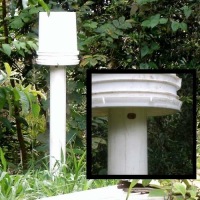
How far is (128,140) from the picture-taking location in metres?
1.71

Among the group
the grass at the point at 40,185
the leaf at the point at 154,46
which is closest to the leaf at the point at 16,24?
the leaf at the point at 154,46

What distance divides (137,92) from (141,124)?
98 millimetres

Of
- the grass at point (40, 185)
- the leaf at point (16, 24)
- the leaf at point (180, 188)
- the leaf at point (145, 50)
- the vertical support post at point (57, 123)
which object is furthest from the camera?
the leaf at point (145, 50)

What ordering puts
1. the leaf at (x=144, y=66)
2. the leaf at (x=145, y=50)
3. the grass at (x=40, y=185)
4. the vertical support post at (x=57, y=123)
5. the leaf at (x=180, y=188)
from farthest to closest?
the leaf at (x=145, y=50), the leaf at (x=144, y=66), the vertical support post at (x=57, y=123), the grass at (x=40, y=185), the leaf at (x=180, y=188)

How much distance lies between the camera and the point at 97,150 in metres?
1.75

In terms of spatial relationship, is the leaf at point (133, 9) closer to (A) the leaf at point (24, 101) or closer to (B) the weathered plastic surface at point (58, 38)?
(B) the weathered plastic surface at point (58, 38)

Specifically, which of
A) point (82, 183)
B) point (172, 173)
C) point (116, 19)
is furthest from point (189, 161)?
point (116, 19)

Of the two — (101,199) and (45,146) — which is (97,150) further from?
(45,146)

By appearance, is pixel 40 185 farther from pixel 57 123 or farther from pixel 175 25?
pixel 175 25

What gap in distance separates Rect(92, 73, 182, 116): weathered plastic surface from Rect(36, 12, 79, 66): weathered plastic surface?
166 centimetres

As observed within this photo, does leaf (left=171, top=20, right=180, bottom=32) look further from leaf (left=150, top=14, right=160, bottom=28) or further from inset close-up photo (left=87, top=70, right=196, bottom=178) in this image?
inset close-up photo (left=87, top=70, right=196, bottom=178)

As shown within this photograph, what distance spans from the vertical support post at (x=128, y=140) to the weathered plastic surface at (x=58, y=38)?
65.8 inches

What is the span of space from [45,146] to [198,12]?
4.60 ft

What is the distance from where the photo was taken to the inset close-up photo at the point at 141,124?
1.68m
